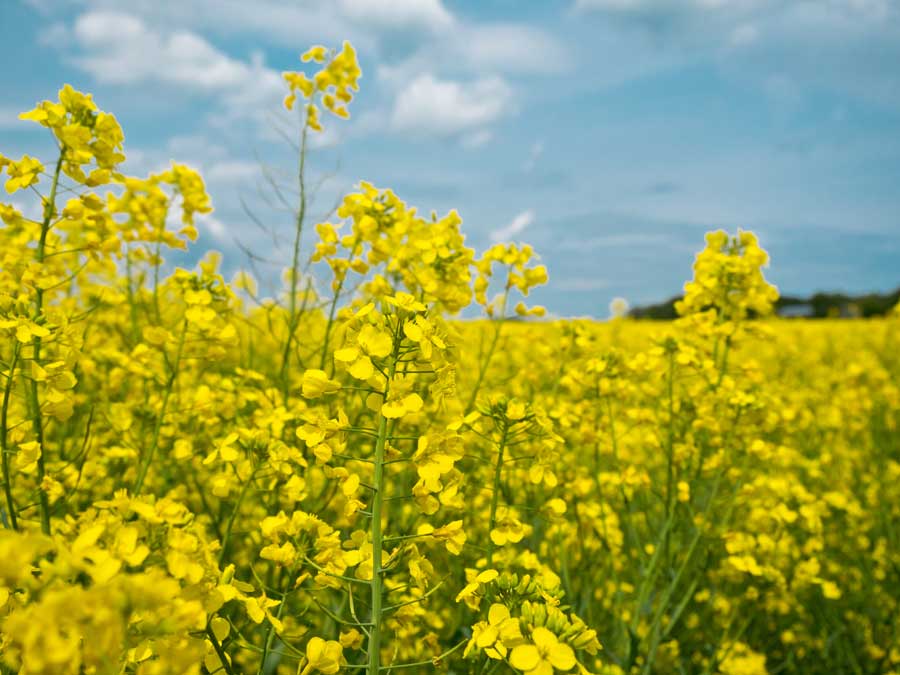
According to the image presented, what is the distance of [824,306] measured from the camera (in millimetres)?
29141

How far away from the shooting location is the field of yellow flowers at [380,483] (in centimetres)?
136

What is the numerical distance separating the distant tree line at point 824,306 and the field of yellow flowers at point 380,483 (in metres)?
23.7

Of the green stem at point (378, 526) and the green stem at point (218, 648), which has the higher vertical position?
the green stem at point (378, 526)

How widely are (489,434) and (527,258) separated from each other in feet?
4.49

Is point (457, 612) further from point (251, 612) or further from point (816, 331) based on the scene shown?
point (816, 331)

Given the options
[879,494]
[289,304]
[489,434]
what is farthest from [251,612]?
[879,494]

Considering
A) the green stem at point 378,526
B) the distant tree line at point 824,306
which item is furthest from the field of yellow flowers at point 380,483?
the distant tree line at point 824,306

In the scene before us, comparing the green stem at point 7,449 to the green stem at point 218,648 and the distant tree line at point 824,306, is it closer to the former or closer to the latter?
the green stem at point 218,648

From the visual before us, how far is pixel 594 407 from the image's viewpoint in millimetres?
3553

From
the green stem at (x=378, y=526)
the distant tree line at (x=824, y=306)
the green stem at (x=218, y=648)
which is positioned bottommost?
the green stem at (x=218, y=648)

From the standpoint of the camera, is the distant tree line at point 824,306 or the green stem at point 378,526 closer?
the green stem at point 378,526

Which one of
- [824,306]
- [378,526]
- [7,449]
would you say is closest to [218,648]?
[378,526]

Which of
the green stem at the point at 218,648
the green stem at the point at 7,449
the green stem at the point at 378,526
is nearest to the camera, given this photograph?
the green stem at the point at 218,648

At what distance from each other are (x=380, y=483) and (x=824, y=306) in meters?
31.4
